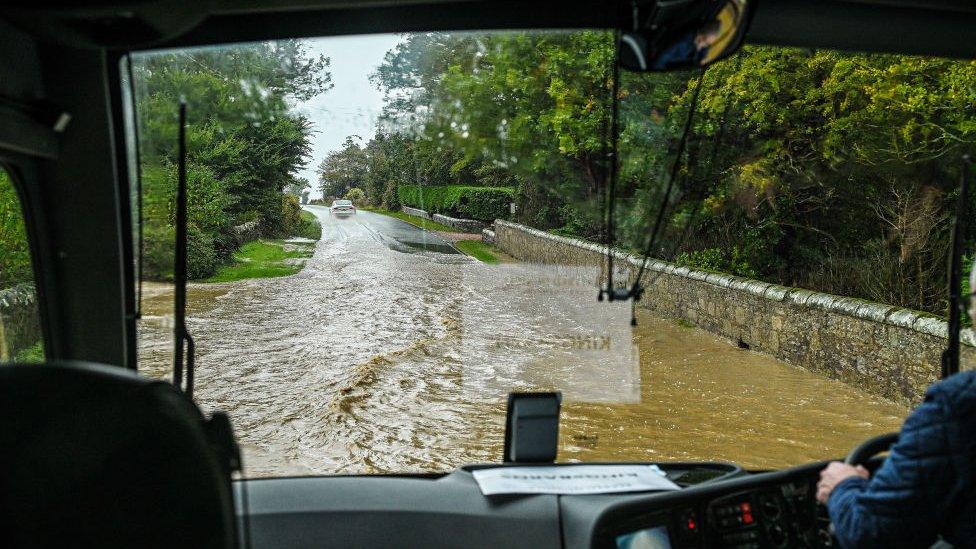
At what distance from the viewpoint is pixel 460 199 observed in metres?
3.29

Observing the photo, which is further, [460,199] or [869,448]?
[460,199]

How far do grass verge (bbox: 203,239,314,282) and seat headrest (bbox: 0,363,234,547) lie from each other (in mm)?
2123

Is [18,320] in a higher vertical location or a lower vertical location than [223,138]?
lower

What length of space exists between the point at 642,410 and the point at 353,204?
4942 millimetres

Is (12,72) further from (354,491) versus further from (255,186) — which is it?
(354,491)

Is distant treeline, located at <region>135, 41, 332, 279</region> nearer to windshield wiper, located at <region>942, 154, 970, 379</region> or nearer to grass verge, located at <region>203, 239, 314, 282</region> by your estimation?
grass verge, located at <region>203, 239, 314, 282</region>

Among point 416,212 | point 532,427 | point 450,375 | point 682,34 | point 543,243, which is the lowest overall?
point 450,375

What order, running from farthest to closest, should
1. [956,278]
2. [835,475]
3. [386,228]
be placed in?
1. [386,228]
2. [956,278]
3. [835,475]

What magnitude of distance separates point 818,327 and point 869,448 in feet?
24.1

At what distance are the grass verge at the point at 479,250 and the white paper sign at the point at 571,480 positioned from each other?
2153 millimetres

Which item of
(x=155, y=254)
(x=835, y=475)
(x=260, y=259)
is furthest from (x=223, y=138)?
(x=835, y=475)

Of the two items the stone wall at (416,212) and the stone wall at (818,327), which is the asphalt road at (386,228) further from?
the stone wall at (818,327)

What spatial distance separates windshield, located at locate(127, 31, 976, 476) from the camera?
2.37 meters

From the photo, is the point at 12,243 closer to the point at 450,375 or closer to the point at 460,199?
the point at 460,199
